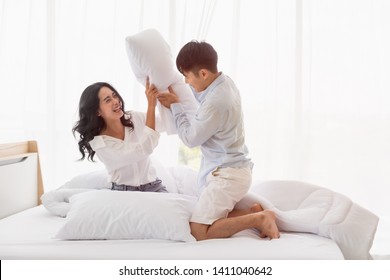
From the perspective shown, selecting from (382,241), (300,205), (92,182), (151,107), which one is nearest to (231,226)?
(300,205)

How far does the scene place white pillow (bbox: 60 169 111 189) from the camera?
7.87ft

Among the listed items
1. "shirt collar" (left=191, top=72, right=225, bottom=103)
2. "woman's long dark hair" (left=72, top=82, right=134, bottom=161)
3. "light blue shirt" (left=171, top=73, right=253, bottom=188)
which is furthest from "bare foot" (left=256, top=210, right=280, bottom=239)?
"woman's long dark hair" (left=72, top=82, right=134, bottom=161)

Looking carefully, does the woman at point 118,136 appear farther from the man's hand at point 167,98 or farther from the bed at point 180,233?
the bed at point 180,233

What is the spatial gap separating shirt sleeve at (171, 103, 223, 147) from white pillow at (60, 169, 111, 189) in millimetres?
578

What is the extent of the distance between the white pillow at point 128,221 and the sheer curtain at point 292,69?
4.16 ft

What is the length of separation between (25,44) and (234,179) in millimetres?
1986

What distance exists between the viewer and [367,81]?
3055mm

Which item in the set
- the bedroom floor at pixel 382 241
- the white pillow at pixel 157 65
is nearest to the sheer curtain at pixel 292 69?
the bedroom floor at pixel 382 241

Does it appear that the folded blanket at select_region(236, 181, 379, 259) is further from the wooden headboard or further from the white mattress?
the wooden headboard

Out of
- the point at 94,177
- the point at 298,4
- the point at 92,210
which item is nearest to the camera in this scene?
the point at 92,210

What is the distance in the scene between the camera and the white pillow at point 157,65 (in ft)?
6.59
